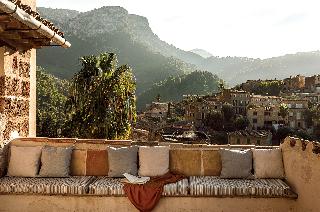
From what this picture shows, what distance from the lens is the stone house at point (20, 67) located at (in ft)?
16.7

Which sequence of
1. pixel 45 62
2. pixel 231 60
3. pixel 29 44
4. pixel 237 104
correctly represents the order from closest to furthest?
pixel 29 44
pixel 237 104
pixel 45 62
pixel 231 60

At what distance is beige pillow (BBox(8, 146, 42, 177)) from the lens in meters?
5.56

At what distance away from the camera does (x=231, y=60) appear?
176000mm

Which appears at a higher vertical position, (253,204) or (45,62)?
(45,62)

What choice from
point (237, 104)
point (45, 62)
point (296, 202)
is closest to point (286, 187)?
point (296, 202)

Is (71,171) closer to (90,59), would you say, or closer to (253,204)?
(253,204)

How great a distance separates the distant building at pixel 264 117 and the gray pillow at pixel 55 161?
5555cm

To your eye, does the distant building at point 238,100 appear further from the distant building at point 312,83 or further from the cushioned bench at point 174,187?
the cushioned bench at point 174,187

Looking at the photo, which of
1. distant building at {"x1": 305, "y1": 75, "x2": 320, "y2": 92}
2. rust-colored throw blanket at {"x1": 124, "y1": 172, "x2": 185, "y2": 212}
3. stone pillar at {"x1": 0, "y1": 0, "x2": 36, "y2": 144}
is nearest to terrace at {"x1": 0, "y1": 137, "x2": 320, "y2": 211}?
rust-colored throw blanket at {"x1": 124, "y1": 172, "x2": 185, "y2": 212}

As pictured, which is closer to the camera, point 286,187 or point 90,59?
point 286,187

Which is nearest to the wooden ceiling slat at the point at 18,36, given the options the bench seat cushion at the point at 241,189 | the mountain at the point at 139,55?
the bench seat cushion at the point at 241,189

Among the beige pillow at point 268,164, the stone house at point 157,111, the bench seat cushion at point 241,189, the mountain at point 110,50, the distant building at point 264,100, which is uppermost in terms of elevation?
the mountain at point 110,50

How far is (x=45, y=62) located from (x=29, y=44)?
72.8 metres

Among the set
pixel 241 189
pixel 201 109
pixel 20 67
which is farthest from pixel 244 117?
pixel 241 189
